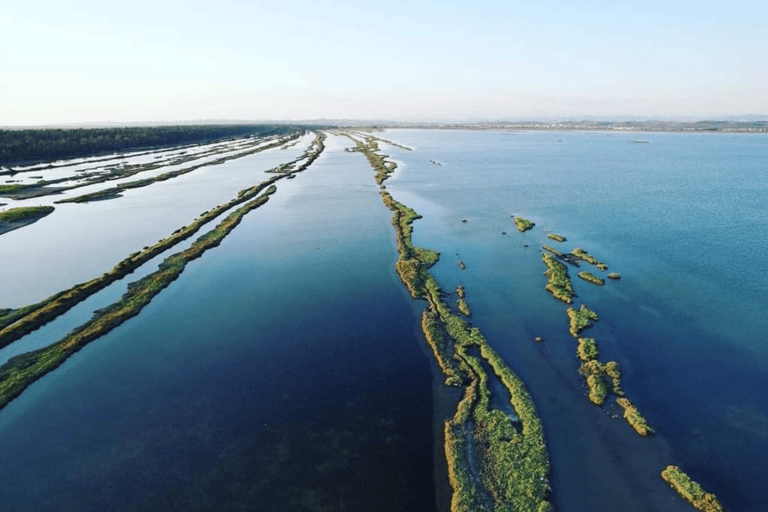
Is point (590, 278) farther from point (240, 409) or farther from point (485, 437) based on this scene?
point (240, 409)

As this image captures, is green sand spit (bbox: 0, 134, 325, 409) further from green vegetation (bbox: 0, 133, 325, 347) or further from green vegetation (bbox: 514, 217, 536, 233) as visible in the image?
green vegetation (bbox: 514, 217, 536, 233)

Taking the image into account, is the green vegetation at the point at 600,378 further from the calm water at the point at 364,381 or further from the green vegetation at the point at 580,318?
the green vegetation at the point at 580,318

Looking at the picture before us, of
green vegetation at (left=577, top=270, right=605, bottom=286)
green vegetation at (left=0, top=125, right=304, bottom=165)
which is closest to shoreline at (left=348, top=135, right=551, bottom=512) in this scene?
green vegetation at (left=577, top=270, right=605, bottom=286)

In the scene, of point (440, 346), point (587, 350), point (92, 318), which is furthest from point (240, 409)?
point (587, 350)

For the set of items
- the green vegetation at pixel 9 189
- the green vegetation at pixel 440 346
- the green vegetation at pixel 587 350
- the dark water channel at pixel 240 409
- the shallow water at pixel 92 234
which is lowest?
the dark water channel at pixel 240 409

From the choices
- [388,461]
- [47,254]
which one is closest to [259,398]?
[388,461]

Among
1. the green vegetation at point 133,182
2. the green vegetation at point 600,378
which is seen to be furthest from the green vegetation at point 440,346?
the green vegetation at point 133,182
